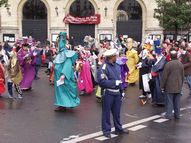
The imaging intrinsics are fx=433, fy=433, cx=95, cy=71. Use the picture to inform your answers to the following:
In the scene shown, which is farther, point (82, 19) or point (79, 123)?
point (82, 19)

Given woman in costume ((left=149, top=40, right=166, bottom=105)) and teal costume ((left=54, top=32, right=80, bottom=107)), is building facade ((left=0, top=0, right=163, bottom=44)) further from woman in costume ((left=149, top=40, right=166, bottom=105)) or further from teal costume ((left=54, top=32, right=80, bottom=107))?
teal costume ((left=54, top=32, right=80, bottom=107))

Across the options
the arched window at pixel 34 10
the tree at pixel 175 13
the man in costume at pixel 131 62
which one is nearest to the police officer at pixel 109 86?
the man in costume at pixel 131 62

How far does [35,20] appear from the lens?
3553cm

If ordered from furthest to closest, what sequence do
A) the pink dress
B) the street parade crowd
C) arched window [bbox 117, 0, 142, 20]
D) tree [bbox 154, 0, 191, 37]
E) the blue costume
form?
1. arched window [bbox 117, 0, 142, 20]
2. tree [bbox 154, 0, 191, 37]
3. the pink dress
4. the street parade crowd
5. the blue costume

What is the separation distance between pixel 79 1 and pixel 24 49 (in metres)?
22.2

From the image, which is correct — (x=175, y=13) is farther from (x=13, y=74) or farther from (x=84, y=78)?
(x=13, y=74)

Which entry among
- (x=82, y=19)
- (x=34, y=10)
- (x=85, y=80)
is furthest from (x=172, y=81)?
(x=34, y=10)

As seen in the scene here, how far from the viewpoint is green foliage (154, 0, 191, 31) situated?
2997cm

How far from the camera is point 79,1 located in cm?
3512

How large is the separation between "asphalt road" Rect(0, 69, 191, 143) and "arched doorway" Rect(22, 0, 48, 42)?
2321cm

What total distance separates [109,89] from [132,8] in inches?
1094

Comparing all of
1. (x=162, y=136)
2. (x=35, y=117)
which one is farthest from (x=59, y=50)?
(x=162, y=136)

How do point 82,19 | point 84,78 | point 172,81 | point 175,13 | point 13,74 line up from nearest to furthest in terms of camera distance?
point 172,81 → point 13,74 → point 84,78 → point 175,13 → point 82,19

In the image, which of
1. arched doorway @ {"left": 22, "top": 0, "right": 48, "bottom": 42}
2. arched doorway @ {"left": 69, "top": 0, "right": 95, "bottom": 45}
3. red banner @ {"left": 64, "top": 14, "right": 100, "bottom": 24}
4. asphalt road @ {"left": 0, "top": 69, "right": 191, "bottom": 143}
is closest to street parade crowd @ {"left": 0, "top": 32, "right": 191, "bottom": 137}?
asphalt road @ {"left": 0, "top": 69, "right": 191, "bottom": 143}
